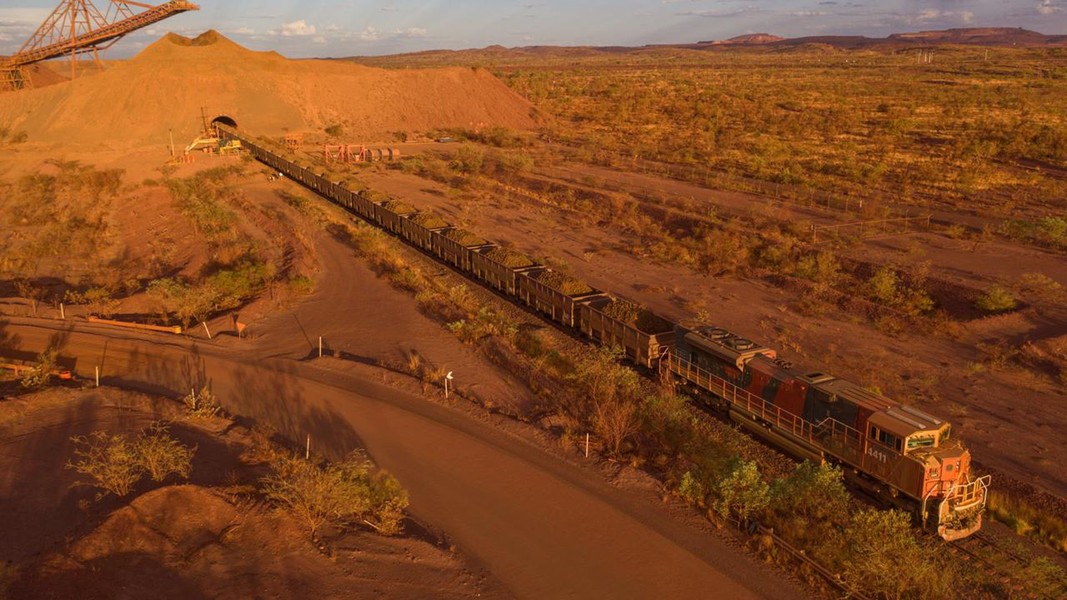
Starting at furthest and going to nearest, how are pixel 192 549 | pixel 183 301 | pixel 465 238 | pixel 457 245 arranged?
pixel 465 238 → pixel 457 245 → pixel 183 301 → pixel 192 549

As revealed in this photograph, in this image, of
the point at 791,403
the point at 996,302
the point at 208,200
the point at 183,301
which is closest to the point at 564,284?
the point at 791,403

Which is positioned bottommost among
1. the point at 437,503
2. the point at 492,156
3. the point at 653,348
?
the point at 437,503

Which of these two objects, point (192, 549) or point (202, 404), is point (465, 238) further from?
point (192, 549)

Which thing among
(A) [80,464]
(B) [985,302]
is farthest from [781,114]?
(A) [80,464]

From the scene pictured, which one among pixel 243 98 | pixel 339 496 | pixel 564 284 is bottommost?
pixel 339 496

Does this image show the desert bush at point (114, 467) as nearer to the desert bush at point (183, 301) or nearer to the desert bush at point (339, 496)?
the desert bush at point (339, 496)

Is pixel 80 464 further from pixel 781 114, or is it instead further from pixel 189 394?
pixel 781 114
